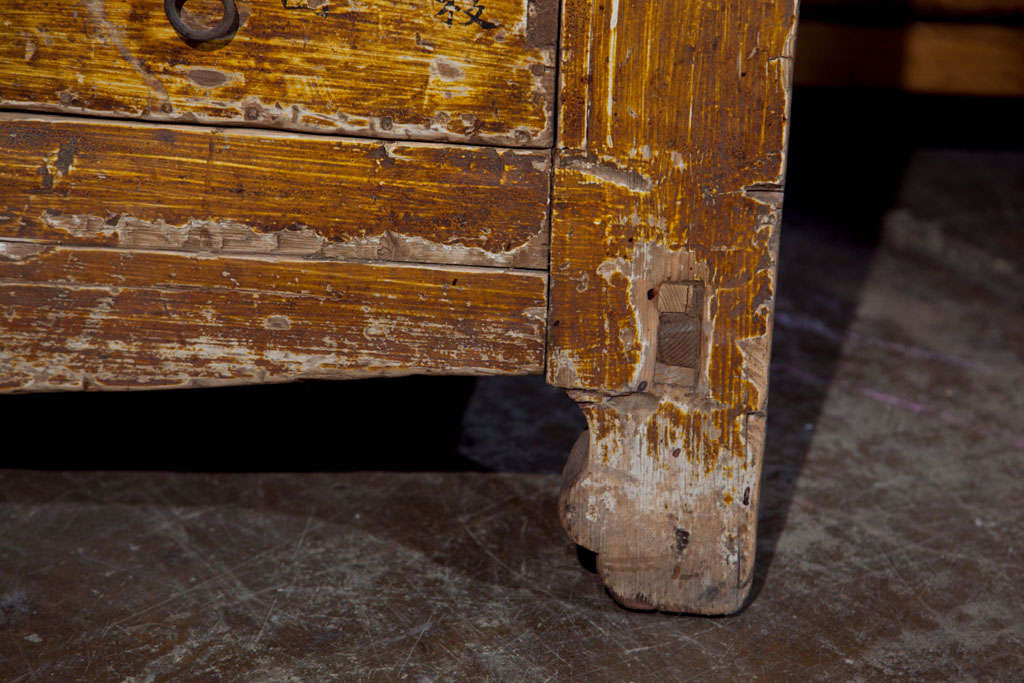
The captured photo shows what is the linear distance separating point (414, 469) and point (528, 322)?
60cm

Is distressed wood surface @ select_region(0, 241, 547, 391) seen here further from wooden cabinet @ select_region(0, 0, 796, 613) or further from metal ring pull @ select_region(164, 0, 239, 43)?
metal ring pull @ select_region(164, 0, 239, 43)

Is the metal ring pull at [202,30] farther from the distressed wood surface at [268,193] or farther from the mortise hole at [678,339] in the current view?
the mortise hole at [678,339]

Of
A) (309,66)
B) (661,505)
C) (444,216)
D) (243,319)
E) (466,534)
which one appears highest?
(309,66)

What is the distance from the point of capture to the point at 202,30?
1.17 m

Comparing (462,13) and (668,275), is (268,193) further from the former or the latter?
(668,275)

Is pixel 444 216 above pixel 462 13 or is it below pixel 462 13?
below

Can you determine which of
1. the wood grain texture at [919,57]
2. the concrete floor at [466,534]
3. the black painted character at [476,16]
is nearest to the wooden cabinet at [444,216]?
the black painted character at [476,16]

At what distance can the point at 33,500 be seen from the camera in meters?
1.60

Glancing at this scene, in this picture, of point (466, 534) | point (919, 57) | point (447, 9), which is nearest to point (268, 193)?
point (447, 9)

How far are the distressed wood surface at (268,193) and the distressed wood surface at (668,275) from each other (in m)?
0.08

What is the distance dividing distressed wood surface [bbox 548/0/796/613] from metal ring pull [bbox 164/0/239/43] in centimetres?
39

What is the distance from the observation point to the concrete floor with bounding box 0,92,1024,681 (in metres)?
1.26

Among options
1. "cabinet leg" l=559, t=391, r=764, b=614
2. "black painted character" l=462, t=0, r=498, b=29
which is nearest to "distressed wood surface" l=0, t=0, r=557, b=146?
"black painted character" l=462, t=0, r=498, b=29

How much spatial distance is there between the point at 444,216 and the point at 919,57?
2.67m
